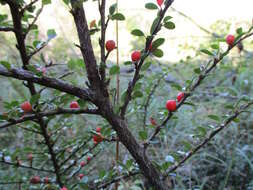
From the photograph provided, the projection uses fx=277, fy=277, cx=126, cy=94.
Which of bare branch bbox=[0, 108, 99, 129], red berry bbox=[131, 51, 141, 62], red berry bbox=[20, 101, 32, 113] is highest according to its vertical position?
red berry bbox=[131, 51, 141, 62]

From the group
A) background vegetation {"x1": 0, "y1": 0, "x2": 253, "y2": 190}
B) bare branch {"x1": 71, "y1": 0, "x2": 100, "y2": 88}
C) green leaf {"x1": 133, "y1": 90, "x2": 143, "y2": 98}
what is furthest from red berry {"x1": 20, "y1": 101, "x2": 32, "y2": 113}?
green leaf {"x1": 133, "y1": 90, "x2": 143, "y2": 98}

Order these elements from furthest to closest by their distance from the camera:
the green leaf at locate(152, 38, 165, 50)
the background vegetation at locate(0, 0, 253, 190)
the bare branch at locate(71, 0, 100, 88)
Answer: the background vegetation at locate(0, 0, 253, 190)
the green leaf at locate(152, 38, 165, 50)
the bare branch at locate(71, 0, 100, 88)

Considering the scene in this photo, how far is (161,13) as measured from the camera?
66 centimetres

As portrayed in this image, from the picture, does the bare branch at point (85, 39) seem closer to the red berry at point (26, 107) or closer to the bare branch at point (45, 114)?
the bare branch at point (45, 114)

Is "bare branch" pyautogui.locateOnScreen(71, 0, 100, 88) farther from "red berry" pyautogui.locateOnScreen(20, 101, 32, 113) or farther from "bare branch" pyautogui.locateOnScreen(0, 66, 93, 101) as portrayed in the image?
"red berry" pyautogui.locateOnScreen(20, 101, 32, 113)

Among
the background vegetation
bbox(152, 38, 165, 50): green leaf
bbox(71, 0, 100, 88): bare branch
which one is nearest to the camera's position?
bbox(71, 0, 100, 88): bare branch

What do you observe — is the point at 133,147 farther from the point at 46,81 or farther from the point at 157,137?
the point at 157,137

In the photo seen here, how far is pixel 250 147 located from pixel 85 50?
64.4 inches

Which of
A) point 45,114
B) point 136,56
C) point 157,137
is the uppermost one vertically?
point 136,56

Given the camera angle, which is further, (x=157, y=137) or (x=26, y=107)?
(x=157, y=137)

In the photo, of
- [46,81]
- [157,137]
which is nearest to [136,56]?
[46,81]

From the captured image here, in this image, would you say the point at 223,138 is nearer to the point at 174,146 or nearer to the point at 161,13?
the point at 174,146

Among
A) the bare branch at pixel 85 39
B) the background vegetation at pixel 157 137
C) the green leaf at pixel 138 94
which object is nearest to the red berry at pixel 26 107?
the background vegetation at pixel 157 137

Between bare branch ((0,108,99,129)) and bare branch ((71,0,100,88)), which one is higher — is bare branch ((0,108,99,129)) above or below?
below
